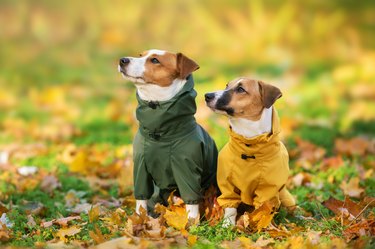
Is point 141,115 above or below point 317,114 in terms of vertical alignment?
above

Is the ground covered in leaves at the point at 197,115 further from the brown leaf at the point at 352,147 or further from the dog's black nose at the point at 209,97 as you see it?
the dog's black nose at the point at 209,97

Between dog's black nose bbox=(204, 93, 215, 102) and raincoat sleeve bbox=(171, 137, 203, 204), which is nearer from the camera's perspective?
dog's black nose bbox=(204, 93, 215, 102)

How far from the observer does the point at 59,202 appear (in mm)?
5562

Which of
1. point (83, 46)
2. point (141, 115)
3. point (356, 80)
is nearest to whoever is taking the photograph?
point (141, 115)

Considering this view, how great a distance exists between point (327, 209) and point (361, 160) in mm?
1856

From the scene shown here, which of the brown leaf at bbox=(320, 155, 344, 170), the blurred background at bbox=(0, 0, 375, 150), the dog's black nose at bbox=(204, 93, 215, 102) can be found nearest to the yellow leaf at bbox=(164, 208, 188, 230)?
the dog's black nose at bbox=(204, 93, 215, 102)

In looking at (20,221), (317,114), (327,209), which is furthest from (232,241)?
(317,114)

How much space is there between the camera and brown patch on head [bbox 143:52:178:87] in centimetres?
471

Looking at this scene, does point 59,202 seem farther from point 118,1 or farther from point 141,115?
point 118,1

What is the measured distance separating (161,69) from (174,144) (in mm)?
549

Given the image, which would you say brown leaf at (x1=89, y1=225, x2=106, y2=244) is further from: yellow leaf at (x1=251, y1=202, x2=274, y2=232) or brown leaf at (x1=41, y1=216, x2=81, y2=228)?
yellow leaf at (x1=251, y1=202, x2=274, y2=232)

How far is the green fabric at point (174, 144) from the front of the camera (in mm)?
4734

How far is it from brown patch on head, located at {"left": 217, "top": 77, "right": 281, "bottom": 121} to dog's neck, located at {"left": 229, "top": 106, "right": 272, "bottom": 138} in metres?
0.03

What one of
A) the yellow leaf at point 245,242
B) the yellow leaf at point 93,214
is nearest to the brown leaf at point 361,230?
the yellow leaf at point 245,242
